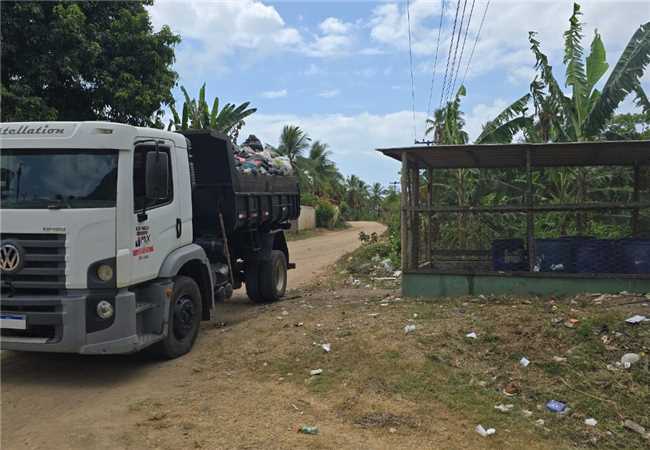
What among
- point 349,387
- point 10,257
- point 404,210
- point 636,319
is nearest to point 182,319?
point 10,257

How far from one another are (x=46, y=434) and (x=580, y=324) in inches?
211

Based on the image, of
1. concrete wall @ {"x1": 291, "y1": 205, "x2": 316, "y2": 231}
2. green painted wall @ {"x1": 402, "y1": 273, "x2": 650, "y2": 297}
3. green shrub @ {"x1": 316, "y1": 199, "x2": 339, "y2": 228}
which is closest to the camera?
green painted wall @ {"x1": 402, "y1": 273, "x2": 650, "y2": 297}

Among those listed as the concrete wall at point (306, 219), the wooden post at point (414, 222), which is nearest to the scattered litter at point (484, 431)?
the wooden post at point (414, 222)

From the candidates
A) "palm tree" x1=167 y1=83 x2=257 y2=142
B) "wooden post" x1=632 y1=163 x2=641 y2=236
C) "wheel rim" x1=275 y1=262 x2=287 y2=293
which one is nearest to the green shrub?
"palm tree" x1=167 y1=83 x2=257 y2=142

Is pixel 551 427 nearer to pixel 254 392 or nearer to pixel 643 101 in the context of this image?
pixel 254 392

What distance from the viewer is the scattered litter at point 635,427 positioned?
4.30m

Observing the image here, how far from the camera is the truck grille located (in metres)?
5.15

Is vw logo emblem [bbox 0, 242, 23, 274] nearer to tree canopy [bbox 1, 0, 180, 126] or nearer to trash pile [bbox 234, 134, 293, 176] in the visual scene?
trash pile [bbox 234, 134, 293, 176]

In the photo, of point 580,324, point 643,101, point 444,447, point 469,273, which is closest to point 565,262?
point 469,273

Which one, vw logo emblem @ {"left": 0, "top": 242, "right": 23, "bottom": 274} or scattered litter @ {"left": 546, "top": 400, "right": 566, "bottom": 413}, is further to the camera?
vw logo emblem @ {"left": 0, "top": 242, "right": 23, "bottom": 274}

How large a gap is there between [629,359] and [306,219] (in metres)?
30.9

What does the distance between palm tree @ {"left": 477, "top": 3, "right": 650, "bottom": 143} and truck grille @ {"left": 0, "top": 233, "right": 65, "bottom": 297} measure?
9.64 metres

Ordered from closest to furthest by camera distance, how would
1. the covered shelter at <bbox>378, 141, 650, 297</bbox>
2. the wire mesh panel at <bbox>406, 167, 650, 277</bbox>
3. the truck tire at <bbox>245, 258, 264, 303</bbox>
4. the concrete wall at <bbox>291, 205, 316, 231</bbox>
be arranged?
the covered shelter at <bbox>378, 141, 650, 297</bbox> → the wire mesh panel at <bbox>406, 167, 650, 277</bbox> → the truck tire at <bbox>245, 258, 264, 303</bbox> → the concrete wall at <bbox>291, 205, 316, 231</bbox>

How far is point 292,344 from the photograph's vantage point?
6527 millimetres
